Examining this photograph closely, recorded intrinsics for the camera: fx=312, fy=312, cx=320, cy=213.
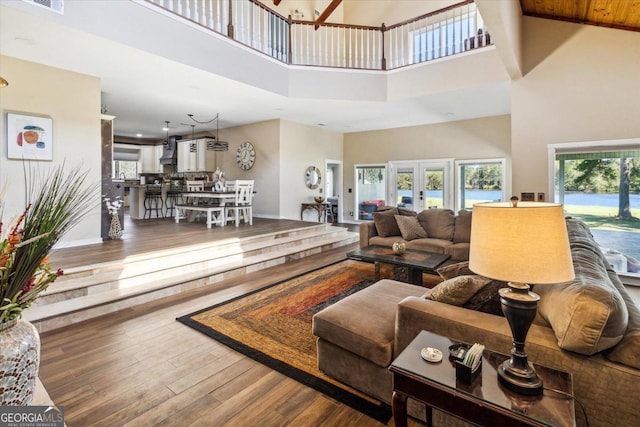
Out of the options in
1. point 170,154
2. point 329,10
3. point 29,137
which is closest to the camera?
point 29,137

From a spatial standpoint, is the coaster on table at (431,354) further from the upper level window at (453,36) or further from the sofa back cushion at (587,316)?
the upper level window at (453,36)

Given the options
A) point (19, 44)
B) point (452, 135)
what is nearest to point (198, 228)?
point (19, 44)

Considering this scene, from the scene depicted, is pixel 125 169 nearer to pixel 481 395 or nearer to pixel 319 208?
pixel 319 208

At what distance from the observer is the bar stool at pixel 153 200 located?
879 centimetres

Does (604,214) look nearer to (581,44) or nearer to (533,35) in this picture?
(581,44)

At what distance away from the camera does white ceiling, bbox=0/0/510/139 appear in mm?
3623

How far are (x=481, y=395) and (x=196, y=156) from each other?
975cm

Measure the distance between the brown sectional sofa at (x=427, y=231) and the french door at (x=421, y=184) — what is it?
3.16m

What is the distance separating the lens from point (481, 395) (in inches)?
46.0

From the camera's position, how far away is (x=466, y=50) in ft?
17.8

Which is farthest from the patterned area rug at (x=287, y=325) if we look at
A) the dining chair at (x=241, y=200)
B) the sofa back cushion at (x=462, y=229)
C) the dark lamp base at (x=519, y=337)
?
the dining chair at (x=241, y=200)

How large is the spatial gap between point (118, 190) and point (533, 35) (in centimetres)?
736

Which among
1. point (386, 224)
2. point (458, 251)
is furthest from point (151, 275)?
point (458, 251)

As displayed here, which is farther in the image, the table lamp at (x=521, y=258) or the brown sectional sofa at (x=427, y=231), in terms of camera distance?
the brown sectional sofa at (x=427, y=231)
